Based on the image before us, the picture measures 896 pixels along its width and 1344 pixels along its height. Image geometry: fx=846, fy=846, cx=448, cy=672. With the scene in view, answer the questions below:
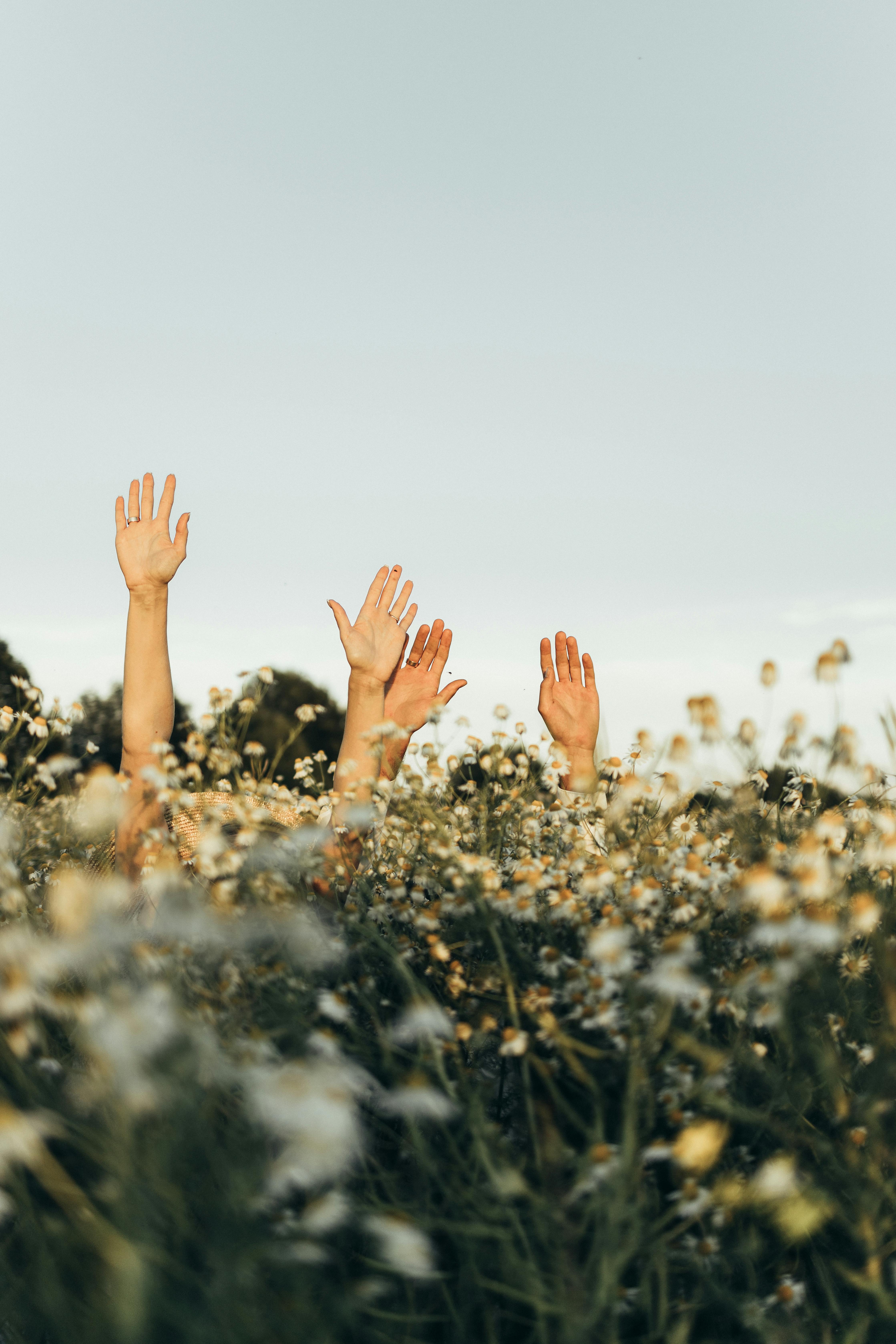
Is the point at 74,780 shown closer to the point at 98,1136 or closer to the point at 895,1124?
the point at 98,1136

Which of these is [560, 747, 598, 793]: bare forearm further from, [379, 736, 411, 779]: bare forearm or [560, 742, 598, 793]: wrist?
[379, 736, 411, 779]: bare forearm

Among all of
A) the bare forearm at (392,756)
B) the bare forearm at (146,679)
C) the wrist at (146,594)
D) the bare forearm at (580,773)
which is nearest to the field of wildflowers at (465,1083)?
the bare forearm at (580,773)

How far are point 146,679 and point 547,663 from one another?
2.24 metres

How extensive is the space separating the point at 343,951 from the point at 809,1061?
1.14 m

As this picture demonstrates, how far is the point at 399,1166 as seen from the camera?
196cm

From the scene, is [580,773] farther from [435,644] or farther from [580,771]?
[435,644]

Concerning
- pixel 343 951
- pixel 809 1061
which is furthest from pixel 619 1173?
pixel 343 951

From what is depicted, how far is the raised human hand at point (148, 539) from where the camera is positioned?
3898mm

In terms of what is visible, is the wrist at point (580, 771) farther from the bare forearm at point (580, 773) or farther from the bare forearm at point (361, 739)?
the bare forearm at point (361, 739)

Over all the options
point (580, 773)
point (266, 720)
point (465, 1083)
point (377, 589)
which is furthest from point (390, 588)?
point (266, 720)

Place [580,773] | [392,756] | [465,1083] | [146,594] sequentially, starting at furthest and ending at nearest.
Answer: [392,756] → [146,594] → [580,773] → [465,1083]

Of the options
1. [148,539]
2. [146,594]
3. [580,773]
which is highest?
[148,539]

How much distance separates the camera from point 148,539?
3998mm

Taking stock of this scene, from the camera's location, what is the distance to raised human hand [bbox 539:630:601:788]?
473cm
